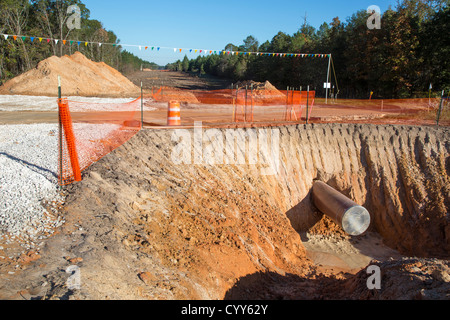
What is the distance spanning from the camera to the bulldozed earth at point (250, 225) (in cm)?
454

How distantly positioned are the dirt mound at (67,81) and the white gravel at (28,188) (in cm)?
1800

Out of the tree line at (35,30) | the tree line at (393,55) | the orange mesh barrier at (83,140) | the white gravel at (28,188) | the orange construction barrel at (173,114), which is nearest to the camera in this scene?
the white gravel at (28,188)

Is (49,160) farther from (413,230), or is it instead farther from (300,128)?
(413,230)

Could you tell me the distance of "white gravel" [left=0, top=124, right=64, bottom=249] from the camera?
16.5 feet

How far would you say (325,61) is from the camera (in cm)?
3912

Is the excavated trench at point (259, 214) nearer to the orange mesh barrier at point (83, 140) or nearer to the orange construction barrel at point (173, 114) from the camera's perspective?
the orange mesh barrier at point (83, 140)

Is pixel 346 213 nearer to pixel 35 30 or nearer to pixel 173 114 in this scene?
pixel 173 114

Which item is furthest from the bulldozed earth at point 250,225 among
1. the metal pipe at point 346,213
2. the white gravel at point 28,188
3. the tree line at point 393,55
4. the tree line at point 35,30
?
the tree line at point 35,30

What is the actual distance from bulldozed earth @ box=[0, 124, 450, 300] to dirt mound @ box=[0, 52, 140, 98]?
20.3 meters

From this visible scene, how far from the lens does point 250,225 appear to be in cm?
765

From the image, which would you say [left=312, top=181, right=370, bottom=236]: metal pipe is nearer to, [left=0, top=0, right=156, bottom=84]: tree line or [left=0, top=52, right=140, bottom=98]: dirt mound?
[left=0, top=52, right=140, bottom=98]: dirt mound

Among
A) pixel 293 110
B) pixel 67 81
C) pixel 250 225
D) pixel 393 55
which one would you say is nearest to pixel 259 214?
pixel 250 225

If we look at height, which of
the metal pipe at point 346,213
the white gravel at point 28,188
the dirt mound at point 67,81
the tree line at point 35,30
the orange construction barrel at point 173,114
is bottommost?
the metal pipe at point 346,213
